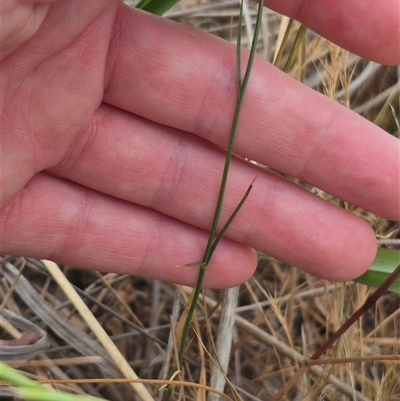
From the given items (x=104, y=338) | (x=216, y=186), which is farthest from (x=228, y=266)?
(x=104, y=338)

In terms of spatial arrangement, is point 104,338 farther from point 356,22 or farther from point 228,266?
point 356,22

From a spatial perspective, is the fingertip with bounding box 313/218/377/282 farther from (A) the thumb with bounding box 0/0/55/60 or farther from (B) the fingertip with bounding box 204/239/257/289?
(A) the thumb with bounding box 0/0/55/60

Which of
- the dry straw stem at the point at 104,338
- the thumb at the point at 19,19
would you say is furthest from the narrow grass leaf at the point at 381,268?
the thumb at the point at 19,19

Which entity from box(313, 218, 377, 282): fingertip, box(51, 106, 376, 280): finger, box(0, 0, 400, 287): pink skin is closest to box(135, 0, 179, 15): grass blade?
box(0, 0, 400, 287): pink skin

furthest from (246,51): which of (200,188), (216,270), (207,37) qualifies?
(216,270)

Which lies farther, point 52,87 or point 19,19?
point 52,87

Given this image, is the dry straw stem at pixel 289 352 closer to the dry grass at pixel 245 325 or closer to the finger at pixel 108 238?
the dry grass at pixel 245 325

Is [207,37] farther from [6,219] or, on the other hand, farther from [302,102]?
[6,219]
